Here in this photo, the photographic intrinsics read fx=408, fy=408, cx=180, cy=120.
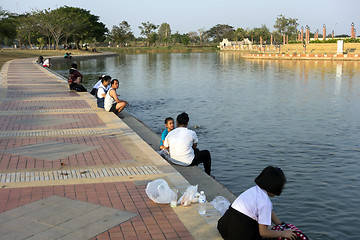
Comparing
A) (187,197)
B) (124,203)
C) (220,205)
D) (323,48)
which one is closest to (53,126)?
(124,203)

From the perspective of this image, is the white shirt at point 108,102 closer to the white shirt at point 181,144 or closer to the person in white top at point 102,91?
the person in white top at point 102,91

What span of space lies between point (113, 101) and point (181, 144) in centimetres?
612

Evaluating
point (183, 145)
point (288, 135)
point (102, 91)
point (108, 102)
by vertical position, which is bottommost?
point (288, 135)

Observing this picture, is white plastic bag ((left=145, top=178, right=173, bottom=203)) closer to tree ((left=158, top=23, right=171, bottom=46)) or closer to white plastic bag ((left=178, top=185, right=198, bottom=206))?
white plastic bag ((left=178, top=185, right=198, bottom=206))

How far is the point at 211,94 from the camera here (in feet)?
77.5

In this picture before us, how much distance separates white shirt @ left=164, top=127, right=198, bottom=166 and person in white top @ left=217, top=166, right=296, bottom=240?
3.17 m

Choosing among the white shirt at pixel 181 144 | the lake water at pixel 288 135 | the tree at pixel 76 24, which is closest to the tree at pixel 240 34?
the tree at pixel 76 24

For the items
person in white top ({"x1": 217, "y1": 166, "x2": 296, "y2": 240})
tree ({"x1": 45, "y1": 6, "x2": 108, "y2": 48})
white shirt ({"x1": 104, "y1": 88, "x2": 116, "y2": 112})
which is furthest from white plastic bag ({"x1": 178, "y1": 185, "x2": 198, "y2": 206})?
tree ({"x1": 45, "y1": 6, "x2": 108, "y2": 48})

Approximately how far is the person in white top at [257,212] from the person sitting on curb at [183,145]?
3185mm

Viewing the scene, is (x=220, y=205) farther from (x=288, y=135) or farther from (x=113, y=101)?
(x=113, y=101)

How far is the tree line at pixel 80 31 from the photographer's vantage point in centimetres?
7856

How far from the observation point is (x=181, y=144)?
797cm

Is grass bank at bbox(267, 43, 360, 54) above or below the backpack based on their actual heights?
above

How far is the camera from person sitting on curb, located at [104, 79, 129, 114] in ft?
43.6
